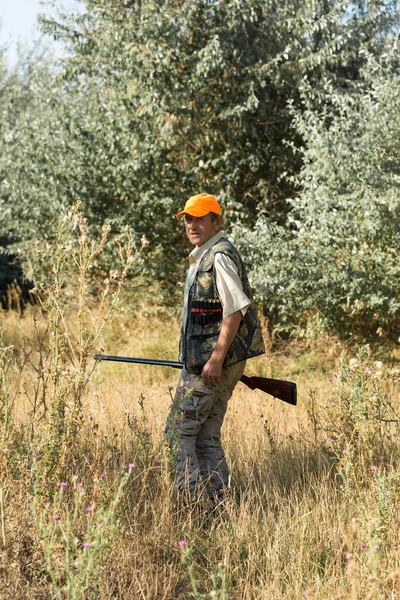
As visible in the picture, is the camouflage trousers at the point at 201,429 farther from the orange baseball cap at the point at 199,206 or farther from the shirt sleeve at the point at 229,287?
the orange baseball cap at the point at 199,206

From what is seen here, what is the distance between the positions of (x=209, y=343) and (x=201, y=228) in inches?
23.6

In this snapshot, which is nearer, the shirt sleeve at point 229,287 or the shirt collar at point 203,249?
the shirt sleeve at point 229,287

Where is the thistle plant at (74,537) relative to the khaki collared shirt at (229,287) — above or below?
below

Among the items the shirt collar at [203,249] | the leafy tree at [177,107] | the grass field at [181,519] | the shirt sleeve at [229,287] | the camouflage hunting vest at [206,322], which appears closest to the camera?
the grass field at [181,519]

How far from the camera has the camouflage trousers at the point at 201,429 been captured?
11.9ft

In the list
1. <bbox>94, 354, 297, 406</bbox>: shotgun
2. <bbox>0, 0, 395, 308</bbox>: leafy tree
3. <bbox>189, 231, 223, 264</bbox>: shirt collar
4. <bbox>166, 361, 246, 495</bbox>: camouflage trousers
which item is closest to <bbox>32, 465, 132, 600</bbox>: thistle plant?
<bbox>166, 361, 246, 495</bbox>: camouflage trousers

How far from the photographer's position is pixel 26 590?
272cm

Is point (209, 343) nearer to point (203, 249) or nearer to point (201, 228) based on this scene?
point (203, 249)

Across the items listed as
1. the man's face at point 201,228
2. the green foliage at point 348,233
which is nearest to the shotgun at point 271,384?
the man's face at point 201,228

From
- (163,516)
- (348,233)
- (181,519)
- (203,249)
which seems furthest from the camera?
(348,233)

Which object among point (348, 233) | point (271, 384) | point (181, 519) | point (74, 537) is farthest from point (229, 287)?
point (348, 233)

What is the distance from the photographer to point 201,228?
3.79 meters

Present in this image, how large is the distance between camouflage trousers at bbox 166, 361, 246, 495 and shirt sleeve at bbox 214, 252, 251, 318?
14.1 inches

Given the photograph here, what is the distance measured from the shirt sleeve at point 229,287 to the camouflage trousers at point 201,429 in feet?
1.17
